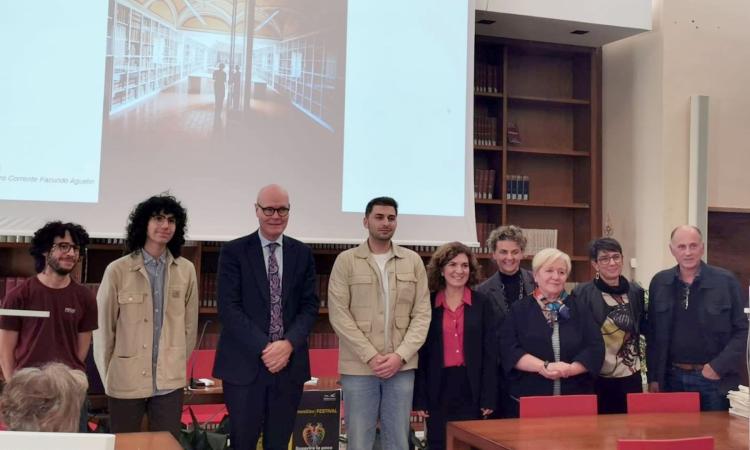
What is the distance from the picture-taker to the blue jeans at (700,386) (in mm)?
3383

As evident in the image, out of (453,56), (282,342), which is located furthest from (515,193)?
(282,342)

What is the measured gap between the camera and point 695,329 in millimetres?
3477

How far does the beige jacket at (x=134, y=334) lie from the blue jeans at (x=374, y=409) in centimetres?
79

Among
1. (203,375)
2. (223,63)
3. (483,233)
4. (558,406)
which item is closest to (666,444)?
(558,406)

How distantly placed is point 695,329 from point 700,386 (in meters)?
0.28

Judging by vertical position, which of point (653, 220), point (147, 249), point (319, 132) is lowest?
point (147, 249)

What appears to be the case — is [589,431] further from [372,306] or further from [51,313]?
[51,313]

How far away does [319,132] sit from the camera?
5121mm

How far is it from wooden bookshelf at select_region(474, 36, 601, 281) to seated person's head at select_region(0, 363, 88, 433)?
4.74m

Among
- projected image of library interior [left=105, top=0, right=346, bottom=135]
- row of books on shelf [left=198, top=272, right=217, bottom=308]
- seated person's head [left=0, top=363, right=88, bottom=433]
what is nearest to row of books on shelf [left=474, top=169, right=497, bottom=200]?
projected image of library interior [left=105, top=0, right=346, bottom=135]

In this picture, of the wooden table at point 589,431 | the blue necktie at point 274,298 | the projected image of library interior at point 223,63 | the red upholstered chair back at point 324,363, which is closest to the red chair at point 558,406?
the wooden table at point 589,431

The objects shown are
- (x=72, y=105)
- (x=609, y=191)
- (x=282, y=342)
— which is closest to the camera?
(x=282, y=342)

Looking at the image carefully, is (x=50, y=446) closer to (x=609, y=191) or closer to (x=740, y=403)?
→ (x=740, y=403)

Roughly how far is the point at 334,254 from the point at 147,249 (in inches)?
108
